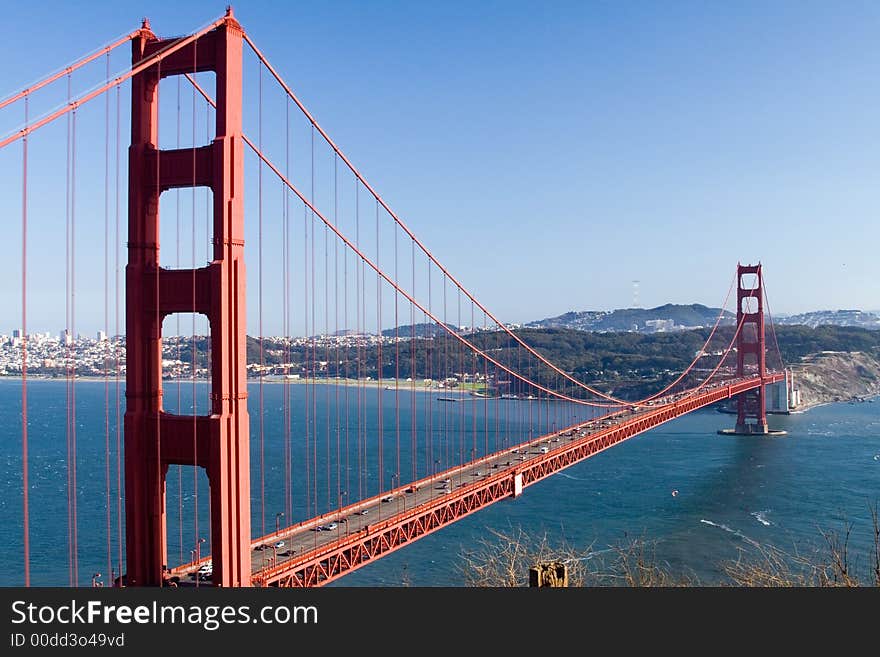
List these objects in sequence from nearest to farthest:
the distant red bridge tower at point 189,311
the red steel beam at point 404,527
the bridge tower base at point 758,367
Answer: the distant red bridge tower at point 189,311 → the red steel beam at point 404,527 → the bridge tower base at point 758,367

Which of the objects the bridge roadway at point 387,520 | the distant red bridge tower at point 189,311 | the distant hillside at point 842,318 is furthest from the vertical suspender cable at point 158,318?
the distant hillside at point 842,318

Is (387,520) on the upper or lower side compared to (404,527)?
upper

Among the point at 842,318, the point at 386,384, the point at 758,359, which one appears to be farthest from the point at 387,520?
the point at 842,318

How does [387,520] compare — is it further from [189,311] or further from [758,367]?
[758,367]

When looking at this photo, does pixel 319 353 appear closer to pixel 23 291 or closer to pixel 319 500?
pixel 319 500

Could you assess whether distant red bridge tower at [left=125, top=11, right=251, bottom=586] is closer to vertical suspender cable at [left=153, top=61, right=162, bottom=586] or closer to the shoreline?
vertical suspender cable at [left=153, top=61, right=162, bottom=586]

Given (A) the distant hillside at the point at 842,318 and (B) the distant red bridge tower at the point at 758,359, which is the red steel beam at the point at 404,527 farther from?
(A) the distant hillside at the point at 842,318

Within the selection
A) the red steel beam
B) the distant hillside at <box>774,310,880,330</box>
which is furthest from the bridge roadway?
the distant hillside at <box>774,310,880,330</box>
